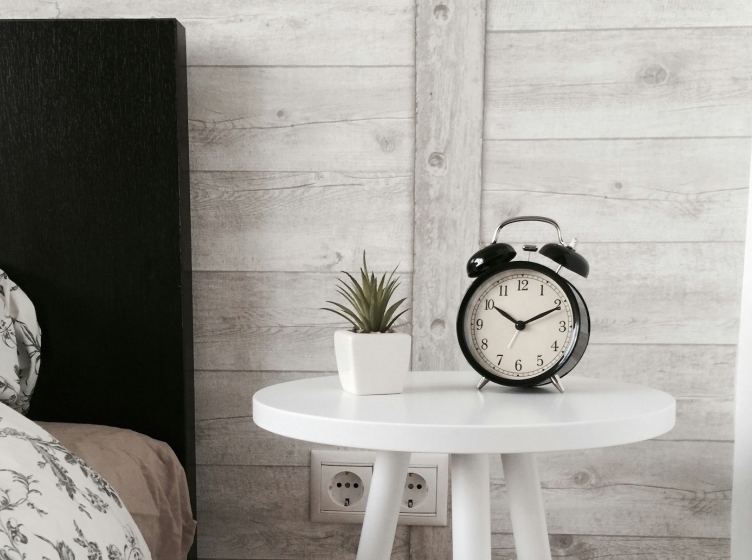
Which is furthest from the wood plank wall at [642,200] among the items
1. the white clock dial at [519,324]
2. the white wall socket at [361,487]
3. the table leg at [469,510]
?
the table leg at [469,510]

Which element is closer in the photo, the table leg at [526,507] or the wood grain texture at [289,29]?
the table leg at [526,507]

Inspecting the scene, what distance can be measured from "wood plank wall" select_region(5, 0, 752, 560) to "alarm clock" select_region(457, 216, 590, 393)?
0.35 meters

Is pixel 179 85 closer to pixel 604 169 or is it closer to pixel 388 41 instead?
pixel 388 41

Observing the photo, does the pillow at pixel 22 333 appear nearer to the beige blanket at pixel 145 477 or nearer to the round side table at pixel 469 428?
the beige blanket at pixel 145 477

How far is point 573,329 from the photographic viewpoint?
0.87 m

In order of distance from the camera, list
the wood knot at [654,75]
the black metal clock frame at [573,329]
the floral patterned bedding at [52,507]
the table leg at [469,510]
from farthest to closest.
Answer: the wood knot at [654,75], the black metal clock frame at [573,329], the table leg at [469,510], the floral patterned bedding at [52,507]

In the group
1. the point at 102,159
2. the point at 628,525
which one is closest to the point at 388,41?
the point at 102,159

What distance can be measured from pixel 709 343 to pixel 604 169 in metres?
0.35

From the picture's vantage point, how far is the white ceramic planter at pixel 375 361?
85 centimetres

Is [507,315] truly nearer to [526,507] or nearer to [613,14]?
[526,507]

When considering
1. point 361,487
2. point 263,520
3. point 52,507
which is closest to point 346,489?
point 361,487

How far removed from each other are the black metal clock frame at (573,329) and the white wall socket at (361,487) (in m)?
0.39

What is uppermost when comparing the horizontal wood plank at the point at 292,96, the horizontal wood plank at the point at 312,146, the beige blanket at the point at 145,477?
the horizontal wood plank at the point at 292,96

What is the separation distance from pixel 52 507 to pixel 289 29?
0.89 m
